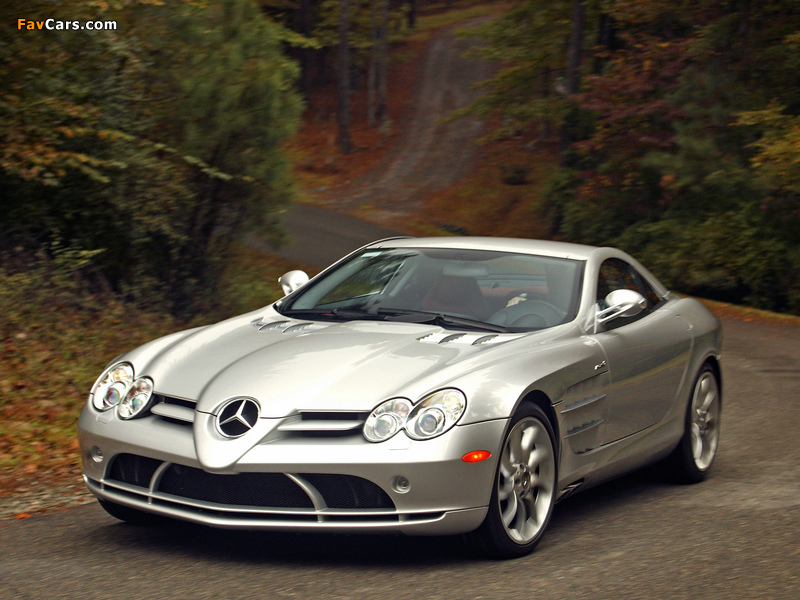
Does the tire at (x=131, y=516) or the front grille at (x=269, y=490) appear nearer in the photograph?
the front grille at (x=269, y=490)

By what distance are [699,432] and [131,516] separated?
3650mm

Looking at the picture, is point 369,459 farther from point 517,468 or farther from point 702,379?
point 702,379

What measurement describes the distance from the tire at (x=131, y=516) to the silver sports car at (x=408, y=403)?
12 millimetres

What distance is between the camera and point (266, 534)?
5309mm

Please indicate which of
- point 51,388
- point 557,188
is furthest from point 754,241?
point 51,388

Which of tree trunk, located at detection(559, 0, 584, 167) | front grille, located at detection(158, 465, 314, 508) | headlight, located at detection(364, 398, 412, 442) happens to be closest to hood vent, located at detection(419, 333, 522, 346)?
headlight, located at detection(364, 398, 412, 442)

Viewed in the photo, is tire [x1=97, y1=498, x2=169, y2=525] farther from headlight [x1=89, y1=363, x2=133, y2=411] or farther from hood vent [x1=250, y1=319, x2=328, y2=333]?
hood vent [x1=250, y1=319, x2=328, y2=333]

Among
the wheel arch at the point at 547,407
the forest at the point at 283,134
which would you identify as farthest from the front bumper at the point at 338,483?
the forest at the point at 283,134

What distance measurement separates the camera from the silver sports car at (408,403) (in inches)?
180

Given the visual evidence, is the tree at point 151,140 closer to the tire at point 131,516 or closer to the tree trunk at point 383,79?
the tire at point 131,516

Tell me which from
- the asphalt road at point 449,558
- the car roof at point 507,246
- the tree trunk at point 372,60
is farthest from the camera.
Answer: the tree trunk at point 372,60

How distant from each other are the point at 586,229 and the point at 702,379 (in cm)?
1901

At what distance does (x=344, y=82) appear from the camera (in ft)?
143

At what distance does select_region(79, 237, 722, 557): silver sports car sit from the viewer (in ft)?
15.0
